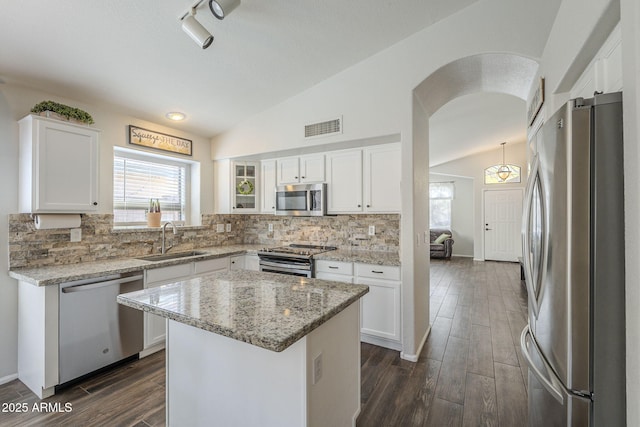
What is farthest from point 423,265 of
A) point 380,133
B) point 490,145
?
point 490,145

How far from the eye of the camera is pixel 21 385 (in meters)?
2.30

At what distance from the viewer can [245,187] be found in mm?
4082

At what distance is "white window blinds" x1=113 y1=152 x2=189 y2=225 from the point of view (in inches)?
127

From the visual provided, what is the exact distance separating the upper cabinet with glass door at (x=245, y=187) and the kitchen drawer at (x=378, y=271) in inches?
72.6

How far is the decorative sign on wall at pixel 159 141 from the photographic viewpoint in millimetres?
3194

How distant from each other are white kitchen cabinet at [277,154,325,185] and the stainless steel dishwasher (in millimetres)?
1993

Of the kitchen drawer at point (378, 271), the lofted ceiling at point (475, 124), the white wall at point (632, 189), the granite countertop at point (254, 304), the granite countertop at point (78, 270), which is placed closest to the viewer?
the white wall at point (632, 189)

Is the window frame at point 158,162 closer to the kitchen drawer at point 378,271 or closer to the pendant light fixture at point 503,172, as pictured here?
the kitchen drawer at point 378,271

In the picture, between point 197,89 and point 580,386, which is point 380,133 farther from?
point 580,386

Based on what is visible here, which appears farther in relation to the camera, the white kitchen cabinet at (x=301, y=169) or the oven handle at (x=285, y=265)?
the white kitchen cabinet at (x=301, y=169)

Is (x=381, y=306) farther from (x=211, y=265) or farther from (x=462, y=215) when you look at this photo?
(x=462, y=215)

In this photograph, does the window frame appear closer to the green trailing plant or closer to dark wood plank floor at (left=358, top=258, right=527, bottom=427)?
the green trailing plant

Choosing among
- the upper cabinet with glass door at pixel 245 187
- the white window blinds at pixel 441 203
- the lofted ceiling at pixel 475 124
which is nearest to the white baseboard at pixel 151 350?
the upper cabinet with glass door at pixel 245 187

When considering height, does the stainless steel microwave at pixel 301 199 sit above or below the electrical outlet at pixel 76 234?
above
